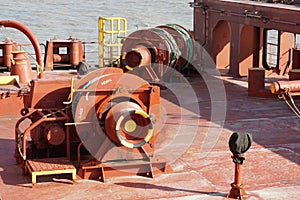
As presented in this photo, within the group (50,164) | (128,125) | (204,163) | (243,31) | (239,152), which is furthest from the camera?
(243,31)

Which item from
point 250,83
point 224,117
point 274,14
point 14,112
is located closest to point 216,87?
point 250,83

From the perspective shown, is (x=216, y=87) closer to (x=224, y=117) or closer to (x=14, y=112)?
(x=224, y=117)

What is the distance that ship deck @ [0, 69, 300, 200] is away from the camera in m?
9.22

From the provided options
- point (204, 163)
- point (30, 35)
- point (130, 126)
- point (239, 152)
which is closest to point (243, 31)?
point (30, 35)

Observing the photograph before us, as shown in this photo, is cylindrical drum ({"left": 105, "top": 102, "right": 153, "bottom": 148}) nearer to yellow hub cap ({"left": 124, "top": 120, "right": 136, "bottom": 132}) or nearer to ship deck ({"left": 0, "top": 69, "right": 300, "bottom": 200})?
yellow hub cap ({"left": 124, "top": 120, "right": 136, "bottom": 132})

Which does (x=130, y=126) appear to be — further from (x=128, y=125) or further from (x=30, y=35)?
(x=30, y=35)

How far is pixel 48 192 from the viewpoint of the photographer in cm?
923

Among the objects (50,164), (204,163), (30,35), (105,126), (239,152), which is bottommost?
(204,163)

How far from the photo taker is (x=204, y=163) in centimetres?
1081

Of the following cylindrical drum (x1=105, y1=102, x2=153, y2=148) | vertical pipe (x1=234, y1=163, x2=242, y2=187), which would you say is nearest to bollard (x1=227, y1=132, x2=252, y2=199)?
vertical pipe (x1=234, y1=163, x2=242, y2=187)

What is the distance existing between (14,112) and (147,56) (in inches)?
212

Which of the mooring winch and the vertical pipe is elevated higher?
the mooring winch

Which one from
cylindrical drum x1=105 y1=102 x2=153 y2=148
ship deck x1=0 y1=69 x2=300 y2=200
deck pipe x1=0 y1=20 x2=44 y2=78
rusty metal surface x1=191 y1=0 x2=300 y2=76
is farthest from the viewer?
deck pipe x1=0 y1=20 x2=44 y2=78

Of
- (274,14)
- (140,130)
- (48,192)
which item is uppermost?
(274,14)
